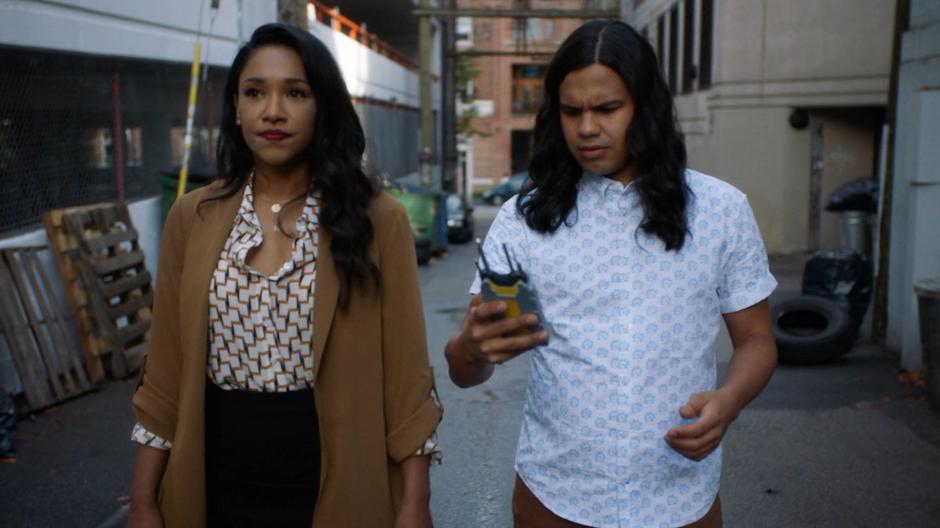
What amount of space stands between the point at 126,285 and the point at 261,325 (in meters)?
6.60

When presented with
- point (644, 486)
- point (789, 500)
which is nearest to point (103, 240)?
point (789, 500)

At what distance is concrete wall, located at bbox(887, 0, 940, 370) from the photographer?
8.18 m

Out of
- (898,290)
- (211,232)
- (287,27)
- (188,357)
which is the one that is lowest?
(898,290)

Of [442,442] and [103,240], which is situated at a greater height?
[103,240]

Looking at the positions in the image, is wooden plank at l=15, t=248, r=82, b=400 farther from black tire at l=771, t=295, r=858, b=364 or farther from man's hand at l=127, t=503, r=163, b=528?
black tire at l=771, t=295, r=858, b=364

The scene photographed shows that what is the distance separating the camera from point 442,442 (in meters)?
6.83

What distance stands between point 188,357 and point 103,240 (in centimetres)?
642

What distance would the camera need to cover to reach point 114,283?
848 centimetres

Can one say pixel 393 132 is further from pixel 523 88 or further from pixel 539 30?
pixel 523 88

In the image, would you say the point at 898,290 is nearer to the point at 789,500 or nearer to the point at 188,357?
the point at 789,500

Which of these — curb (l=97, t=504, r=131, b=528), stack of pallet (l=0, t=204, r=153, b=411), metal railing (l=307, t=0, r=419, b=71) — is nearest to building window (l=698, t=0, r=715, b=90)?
metal railing (l=307, t=0, r=419, b=71)

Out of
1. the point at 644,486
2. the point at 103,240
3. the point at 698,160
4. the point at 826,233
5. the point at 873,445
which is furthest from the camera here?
the point at 698,160

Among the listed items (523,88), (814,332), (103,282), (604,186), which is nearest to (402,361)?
(604,186)

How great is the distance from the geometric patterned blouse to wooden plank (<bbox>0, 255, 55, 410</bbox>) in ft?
17.4
